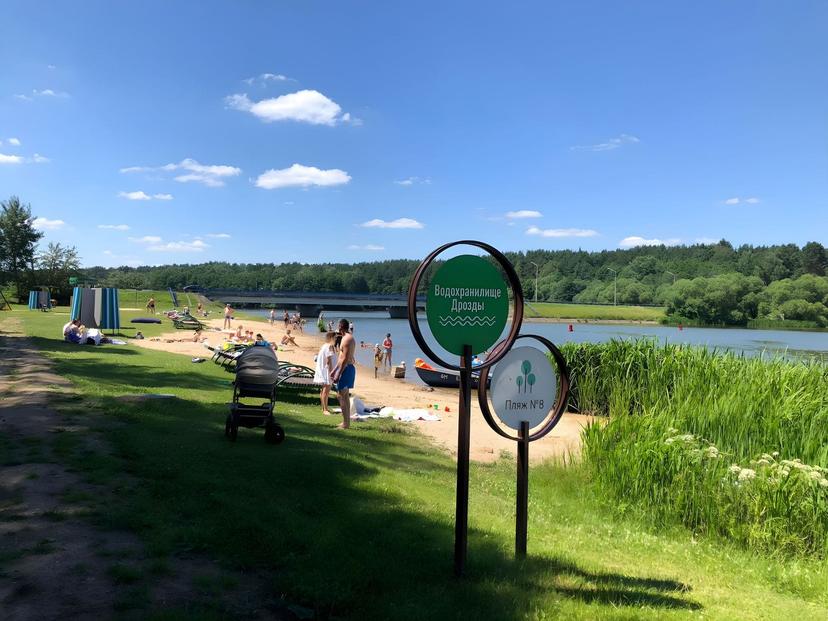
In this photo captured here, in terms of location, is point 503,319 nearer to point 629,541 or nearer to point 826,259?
point 629,541

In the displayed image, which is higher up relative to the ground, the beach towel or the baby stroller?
the baby stroller

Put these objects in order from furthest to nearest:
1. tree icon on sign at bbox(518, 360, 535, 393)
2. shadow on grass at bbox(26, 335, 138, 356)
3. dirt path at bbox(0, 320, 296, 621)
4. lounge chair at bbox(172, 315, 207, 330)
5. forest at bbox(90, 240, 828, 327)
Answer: forest at bbox(90, 240, 828, 327), lounge chair at bbox(172, 315, 207, 330), shadow on grass at bbox(26, 335, 138, 356), tree icon on sign at bbox(518, 360, 535, 393), dirt path at bbox(0, 320, 296, 621)

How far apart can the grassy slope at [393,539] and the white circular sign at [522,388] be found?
1.05 m

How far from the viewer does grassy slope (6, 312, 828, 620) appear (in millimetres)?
3613

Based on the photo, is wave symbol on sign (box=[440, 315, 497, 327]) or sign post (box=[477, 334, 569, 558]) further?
sign post (box=[477, 334, 569, 558])

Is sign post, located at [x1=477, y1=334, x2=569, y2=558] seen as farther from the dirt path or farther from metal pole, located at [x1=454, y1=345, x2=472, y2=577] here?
the dirt path

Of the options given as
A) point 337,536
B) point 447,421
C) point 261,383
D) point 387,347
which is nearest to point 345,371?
point 261,383

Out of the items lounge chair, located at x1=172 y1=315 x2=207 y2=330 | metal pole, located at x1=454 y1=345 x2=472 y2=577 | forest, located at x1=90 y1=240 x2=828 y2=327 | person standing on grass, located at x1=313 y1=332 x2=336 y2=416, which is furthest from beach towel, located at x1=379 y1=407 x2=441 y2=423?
forest, located at x1=90 y1=240 x2=828 y2=327

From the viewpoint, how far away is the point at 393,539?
173 inches

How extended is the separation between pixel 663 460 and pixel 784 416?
93.5 inches

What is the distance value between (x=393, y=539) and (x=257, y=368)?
13.3ft

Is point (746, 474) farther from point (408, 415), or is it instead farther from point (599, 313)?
point (599, 313)

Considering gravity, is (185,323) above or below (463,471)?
below

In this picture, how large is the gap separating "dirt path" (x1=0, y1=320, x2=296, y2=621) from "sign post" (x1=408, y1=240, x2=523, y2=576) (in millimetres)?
1354
